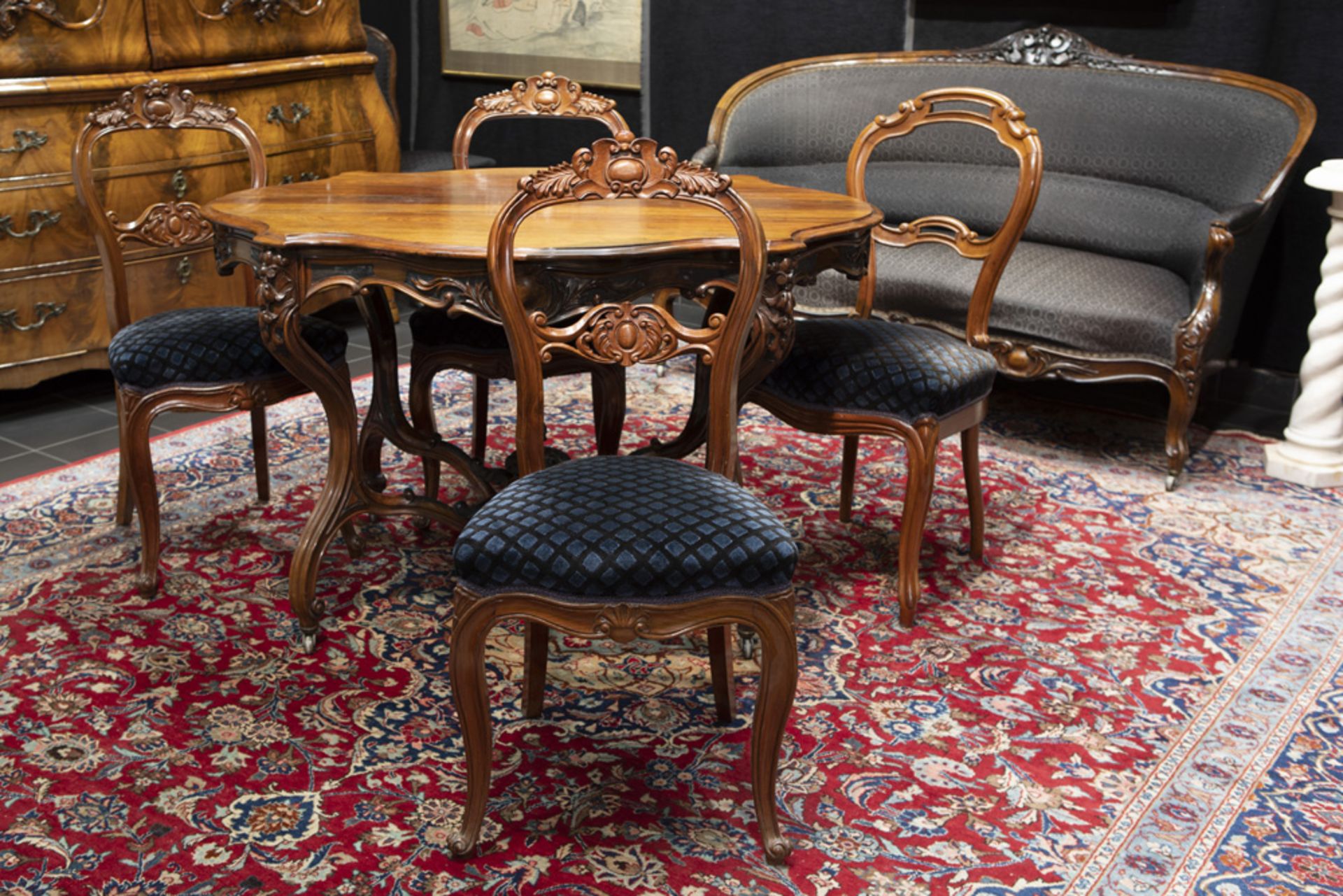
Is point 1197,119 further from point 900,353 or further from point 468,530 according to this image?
point 468,530

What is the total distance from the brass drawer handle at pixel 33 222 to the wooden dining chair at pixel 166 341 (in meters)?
1.33

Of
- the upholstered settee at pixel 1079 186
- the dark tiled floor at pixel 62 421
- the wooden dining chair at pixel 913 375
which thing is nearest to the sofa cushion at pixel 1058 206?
the upholstered settee at pixel 1079 186

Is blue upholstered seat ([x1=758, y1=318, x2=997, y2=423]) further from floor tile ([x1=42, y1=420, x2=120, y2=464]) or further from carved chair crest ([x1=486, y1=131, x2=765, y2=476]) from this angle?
floor tile ([x1=42, y1=420, x2=120, y2=464])

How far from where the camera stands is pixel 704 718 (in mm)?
2824

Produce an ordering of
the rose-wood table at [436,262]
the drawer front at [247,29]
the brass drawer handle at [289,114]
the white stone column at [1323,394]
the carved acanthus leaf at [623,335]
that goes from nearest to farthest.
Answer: the carved acanthus leaf at [623,335] < the rose-wood table at [436,262] < the white stone column at [1323,394] < the drawer front at [247,29] < the brass drawer handle at [289,114]

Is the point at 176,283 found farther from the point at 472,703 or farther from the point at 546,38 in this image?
the point at 472,703

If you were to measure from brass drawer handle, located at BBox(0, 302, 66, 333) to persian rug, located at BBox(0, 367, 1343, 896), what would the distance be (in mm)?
816

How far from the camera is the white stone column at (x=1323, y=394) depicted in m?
4.15

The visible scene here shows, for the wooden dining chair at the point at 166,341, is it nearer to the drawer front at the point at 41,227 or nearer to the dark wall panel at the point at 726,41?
the drawer front at the point at 41,227

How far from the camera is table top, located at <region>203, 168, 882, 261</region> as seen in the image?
2709 mm

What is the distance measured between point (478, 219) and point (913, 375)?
3.76ft

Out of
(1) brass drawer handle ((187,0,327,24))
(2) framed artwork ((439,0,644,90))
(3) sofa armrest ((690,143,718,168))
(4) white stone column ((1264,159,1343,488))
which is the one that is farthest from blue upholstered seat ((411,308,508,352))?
(2) framed artwork ((439,0,644,90))

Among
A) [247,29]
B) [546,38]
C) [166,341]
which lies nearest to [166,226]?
[166,341]

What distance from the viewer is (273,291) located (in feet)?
9.37
